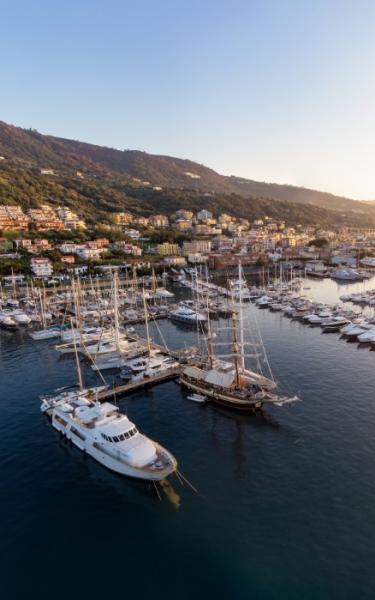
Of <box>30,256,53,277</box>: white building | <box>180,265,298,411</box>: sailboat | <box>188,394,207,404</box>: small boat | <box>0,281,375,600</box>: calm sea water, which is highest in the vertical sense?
<box>30,256,53,277</box>: white building

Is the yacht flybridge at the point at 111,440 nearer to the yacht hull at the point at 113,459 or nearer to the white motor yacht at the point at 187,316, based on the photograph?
the yacht hull at the point at 113,459

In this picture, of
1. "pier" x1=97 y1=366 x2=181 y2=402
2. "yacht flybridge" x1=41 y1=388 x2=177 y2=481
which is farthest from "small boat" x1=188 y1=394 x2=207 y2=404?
Result: "yacht flybridge" x1=41 y1=388 x2=177 y2=481

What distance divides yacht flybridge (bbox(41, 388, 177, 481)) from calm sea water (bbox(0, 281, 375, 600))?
1.02 metres

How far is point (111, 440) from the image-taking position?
1080 inches

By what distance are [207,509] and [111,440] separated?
26.7 ft

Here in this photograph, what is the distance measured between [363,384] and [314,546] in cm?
2373

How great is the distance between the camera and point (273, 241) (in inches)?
7781

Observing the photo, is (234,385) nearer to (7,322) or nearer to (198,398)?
(198,398)

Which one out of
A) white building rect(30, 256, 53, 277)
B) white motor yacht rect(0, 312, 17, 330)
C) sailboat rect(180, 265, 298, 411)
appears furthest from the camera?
white building rect(30, 256, 53, 277)

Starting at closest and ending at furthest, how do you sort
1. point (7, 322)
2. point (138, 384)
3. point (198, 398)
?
point (198, 398)
point (138, 384)
point (7, 322)

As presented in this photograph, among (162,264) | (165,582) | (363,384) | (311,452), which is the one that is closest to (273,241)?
(162,264)

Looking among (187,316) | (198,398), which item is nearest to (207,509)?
(198,398)

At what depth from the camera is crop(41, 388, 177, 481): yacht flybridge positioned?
1012 inches

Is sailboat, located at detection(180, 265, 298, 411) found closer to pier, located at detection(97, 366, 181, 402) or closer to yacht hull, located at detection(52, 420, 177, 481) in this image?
pier, located at detection(97, 366, 181, 402)
